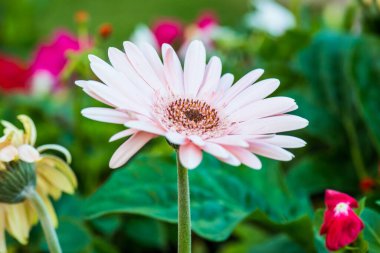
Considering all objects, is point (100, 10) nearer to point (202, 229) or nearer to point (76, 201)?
point (76, 201)

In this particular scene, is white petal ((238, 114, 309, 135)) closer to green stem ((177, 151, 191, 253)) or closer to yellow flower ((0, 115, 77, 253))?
green stem ((177, 151, 191, 253))

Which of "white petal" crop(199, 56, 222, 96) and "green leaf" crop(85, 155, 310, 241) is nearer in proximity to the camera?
"white petal" crop(199, 56, 222, 96)

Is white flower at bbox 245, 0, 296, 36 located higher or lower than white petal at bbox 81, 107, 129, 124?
higher

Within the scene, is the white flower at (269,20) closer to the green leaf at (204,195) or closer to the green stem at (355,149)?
the green stem at (355,149)

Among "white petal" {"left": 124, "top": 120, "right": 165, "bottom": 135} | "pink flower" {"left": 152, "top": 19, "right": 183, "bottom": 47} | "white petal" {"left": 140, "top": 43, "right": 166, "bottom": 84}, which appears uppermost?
"pink flower" {"left": 152, "top": 19, "right": 183, "bottom": 47}

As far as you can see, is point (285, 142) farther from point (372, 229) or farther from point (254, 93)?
point (372, 229)

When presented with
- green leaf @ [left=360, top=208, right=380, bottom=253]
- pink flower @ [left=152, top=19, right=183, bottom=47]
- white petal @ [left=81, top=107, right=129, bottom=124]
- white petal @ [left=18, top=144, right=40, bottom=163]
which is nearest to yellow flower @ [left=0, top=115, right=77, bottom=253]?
white petal @ [left=18, top=144, right=40, bottom=163]
